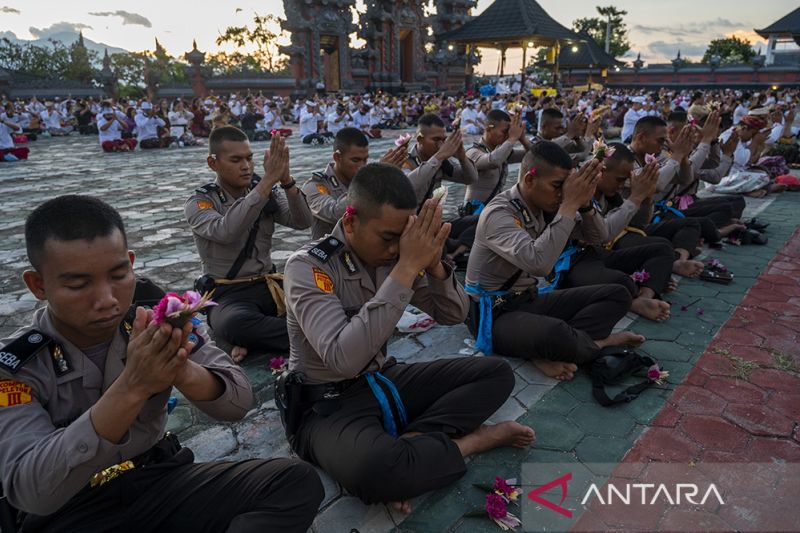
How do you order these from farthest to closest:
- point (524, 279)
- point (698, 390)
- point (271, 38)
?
point (271, 38), point (524, 279), point (698, 390)

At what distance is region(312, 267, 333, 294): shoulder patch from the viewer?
96.8 inches

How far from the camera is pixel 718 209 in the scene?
639 cm

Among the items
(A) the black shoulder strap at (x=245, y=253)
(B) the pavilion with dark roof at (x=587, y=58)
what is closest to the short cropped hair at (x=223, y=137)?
(A) the black shoulder strap at (x=245, y=253)

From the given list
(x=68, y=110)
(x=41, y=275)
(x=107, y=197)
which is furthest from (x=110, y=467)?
(x=68, y=110)

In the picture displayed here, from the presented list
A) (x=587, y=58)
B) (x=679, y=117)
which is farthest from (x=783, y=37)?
(x=679, y=117)

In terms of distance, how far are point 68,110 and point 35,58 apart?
30.3 metres

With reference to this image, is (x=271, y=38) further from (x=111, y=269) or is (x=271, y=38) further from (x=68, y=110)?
(x=111, y=269)

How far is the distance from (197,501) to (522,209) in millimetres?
2736

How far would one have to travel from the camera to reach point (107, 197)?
9477mm

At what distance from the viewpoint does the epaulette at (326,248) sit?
255 cm

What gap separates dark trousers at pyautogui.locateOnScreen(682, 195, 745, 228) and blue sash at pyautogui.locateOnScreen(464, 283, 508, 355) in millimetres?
4165

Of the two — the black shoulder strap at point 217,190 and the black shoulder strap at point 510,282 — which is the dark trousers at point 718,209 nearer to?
the black shoulder strap at point 510,282

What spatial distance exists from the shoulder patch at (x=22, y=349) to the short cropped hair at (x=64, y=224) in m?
0.24

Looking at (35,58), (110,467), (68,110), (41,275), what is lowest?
(110,467)
